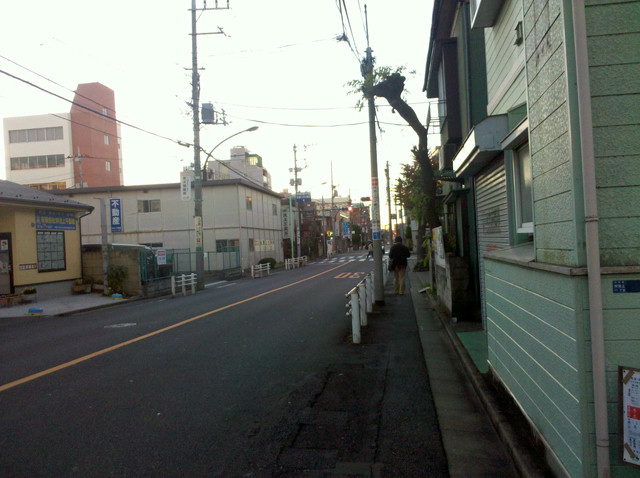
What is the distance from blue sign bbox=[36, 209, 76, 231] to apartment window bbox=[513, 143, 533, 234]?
17.6m

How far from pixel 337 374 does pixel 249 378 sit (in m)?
1.18

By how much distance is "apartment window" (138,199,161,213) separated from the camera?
40.3 metres

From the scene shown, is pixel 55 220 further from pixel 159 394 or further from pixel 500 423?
pixel 500 423

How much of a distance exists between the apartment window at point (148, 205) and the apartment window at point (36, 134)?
1997cm

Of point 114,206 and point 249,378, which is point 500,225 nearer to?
point 249,378

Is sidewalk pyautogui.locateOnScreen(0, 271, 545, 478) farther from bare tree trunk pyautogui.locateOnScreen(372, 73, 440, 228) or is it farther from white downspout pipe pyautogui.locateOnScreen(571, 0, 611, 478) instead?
bare tree trunk pyautogui.locateOnScreen(372, 73, 440, 228)

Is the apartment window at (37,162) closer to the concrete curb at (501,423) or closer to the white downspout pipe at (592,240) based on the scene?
the concrete curb at (501,423)

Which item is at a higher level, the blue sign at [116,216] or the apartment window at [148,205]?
the apartment window at [148,205]

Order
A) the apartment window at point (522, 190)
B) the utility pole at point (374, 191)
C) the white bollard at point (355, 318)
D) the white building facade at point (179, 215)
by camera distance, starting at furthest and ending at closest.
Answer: the white building facade at point (179, 215), the utility pole at point (374, 191), the white bollard at point (355, 318), the apartment window at point (522, 190)

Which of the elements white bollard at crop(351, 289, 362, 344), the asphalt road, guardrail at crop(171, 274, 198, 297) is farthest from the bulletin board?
guardrail at crop(171, 274, 198, 297)

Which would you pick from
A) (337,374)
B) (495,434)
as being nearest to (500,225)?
(337,374)

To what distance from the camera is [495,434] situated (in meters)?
4.39

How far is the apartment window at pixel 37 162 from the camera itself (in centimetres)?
5300

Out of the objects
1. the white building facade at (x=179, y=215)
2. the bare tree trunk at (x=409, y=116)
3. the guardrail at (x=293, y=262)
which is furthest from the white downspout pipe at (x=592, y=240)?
the guardrail at (x=293, y=262)
